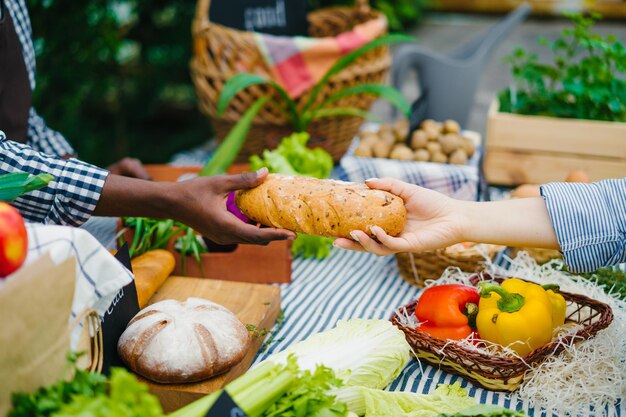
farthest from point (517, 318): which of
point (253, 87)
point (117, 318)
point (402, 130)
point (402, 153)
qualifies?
point (253, 87)

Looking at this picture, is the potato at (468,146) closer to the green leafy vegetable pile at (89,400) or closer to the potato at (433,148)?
the potato at (433,148)

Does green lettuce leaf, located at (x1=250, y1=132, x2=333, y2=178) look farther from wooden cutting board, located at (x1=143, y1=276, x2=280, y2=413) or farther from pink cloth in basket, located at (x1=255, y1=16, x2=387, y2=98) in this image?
wooden cutting board, located at (x1=143, y1=276, x2=280, y2=413)

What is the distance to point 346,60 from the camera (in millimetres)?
3381

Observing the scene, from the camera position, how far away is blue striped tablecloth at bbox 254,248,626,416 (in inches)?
78.1

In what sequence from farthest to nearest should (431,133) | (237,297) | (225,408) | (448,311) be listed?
(431,133), (237,297), (448,311), (225,408)

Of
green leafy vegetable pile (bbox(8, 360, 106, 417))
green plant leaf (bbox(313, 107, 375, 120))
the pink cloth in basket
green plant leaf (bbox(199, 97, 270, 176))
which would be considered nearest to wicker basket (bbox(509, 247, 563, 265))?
green plant leaf (bbox(313, 107, 375, 120))

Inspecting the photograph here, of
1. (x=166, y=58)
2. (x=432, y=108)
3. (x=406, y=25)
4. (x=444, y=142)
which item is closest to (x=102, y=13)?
(x=166, y=58)

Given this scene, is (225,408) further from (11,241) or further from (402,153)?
(402,153)

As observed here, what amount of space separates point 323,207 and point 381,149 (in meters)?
1.14

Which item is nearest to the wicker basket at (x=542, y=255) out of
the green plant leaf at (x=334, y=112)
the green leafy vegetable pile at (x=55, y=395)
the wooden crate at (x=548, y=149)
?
the wooden crate at (x=548, y=149)

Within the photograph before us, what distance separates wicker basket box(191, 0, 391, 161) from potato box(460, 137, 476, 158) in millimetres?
743

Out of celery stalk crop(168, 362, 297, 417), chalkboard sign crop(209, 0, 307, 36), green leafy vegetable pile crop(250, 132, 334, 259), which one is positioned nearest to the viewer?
celery stalk crop(168, 362, 297, 417)

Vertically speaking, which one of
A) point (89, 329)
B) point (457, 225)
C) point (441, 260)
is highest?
point (89, 329)

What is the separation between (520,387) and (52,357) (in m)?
1.32
